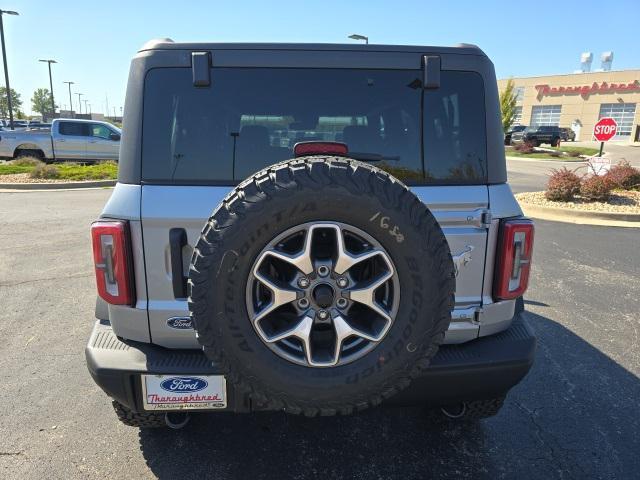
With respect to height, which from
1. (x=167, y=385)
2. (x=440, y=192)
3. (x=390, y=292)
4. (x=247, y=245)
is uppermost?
(x=440, y=192)

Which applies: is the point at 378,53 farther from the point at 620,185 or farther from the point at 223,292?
the point at 620,185

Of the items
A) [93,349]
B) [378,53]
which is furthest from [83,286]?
[378,53]

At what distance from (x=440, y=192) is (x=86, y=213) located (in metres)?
8.98

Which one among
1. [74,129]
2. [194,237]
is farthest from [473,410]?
[74,129]

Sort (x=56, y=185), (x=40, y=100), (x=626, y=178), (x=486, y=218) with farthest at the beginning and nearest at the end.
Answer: (x=40, y=100) < (x=56, y=185) < (x=626, y=178) < (x=486, y=218)

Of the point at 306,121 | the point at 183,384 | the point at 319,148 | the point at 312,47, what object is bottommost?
the point at 183,384

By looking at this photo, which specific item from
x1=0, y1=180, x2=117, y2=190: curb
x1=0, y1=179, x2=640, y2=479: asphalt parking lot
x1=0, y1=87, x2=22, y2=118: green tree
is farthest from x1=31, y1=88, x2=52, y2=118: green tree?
x1=0, y1=179, x2=640, y2=479: asphalt parking lot

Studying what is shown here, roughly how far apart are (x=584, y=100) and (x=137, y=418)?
6198 centimetres

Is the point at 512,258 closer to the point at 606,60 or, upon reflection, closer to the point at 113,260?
the point at 113,260

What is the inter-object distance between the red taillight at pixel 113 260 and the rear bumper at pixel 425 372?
0.26 metres

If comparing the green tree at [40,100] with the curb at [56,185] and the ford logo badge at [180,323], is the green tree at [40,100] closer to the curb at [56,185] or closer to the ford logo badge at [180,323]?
the curb at [56,185]

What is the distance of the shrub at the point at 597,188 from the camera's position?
1040cm

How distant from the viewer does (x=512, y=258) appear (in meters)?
2.23

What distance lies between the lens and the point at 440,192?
7.11 feet
